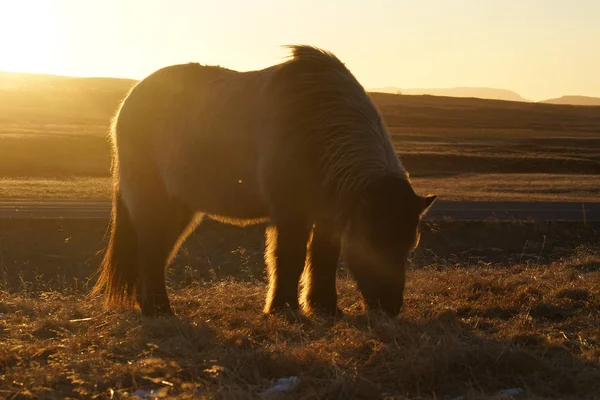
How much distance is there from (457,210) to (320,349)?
16878mm

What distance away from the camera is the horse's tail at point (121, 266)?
9.03 meters

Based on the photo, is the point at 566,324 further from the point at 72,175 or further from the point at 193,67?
the point at 72,175

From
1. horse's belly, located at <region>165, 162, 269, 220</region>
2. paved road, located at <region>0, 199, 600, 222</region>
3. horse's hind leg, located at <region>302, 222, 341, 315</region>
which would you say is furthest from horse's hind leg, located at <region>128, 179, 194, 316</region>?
paved road, located at <region>0, 199, 600, 222</region>

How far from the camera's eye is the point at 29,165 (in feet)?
136

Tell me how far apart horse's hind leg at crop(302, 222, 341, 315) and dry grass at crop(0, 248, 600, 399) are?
359mm

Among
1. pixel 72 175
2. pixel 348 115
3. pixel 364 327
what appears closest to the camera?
pixel 364 327

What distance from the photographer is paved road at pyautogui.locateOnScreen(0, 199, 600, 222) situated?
1950 centimetres

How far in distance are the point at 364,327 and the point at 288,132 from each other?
207cm

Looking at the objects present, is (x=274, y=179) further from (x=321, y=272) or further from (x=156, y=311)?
(x=156, y=311)

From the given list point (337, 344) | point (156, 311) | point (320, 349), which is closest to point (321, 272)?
point (156, 311)

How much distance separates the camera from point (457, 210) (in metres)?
22.1

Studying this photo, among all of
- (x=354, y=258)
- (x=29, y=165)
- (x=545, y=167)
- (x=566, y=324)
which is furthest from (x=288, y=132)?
(x=545, y=167)

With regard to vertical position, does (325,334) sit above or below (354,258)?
below

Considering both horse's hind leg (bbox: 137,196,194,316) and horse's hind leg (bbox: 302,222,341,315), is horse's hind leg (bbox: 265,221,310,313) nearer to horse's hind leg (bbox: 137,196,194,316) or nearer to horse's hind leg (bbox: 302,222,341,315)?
horse's hind leg (bbox: 302,222,341,315)
